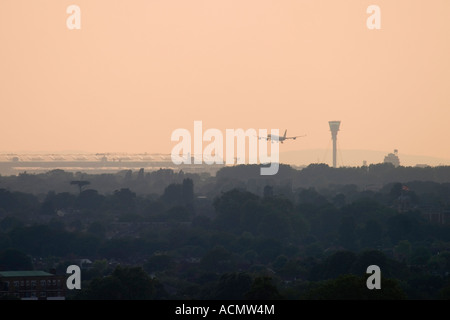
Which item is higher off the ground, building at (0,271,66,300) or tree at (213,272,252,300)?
tree at (213,272,252,300)

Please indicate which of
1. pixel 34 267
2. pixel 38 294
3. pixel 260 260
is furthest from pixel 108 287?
pixel 260 260

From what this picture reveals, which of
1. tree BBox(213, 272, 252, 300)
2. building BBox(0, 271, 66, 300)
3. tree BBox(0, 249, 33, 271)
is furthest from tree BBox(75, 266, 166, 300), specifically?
tree BBox(0, 249, 33, 271)

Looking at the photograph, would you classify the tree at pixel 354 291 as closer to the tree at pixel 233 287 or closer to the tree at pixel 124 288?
the tree at pixel 233 287

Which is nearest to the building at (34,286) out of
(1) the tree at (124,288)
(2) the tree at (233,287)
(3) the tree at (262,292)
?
(1) the tree at (124,288)

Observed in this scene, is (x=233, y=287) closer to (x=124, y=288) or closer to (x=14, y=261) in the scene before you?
(x=124, y=288)

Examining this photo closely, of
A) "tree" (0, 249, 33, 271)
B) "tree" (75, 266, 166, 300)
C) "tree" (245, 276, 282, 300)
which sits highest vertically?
"tree" (245, 276, 282, 300)

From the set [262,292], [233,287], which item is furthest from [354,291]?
[233,287]

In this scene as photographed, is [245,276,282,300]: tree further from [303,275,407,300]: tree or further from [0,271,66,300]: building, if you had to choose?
[0,271,66,300]: building
